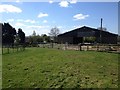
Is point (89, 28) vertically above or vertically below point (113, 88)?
above

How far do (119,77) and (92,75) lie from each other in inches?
45.8

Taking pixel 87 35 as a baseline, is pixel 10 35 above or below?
above

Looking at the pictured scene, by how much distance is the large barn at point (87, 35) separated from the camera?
213 feet

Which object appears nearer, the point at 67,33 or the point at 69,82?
the point at 69,82

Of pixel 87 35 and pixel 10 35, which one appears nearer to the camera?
pixel 87 35

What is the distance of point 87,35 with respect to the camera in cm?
6669

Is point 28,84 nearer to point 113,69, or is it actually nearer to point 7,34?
point 113,69

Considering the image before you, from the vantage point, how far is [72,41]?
70625 mm

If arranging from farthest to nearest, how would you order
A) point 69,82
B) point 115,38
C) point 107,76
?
point 115,38 → point 107,76 → point 69,82

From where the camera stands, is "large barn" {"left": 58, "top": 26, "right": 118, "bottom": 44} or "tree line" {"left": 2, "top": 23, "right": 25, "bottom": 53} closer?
"large barn" {"left": 58, "top": 26, "right": 118, "bottom": 44}

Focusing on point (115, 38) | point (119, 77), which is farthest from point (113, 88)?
point (115, 38)

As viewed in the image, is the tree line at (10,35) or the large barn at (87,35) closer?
the large barn at (87,35)

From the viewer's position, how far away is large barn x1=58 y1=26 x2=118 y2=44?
65062mm

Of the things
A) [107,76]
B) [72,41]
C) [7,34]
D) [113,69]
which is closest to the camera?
[107,76]
